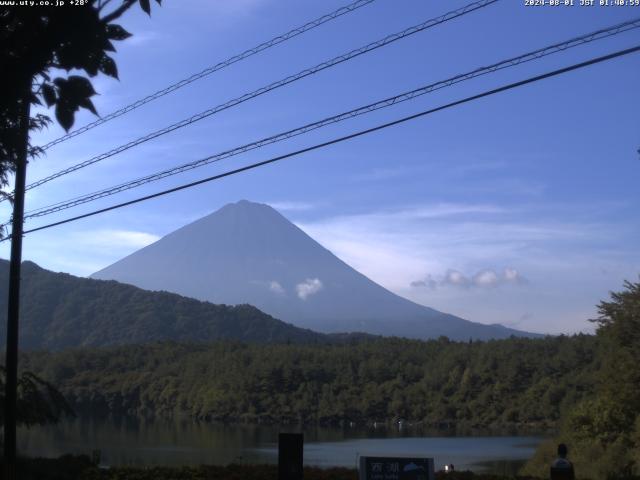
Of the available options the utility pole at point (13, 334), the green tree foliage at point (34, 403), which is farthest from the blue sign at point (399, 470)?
the green tree foliage at point (34, 403)

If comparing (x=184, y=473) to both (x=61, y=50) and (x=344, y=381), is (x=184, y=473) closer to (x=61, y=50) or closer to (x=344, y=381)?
(x=61, y=50)

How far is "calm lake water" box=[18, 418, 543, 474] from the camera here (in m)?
40.8

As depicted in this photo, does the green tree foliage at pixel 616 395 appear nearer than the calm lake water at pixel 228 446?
Yes

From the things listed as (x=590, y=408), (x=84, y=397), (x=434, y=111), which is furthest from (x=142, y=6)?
(x=84, y=397)

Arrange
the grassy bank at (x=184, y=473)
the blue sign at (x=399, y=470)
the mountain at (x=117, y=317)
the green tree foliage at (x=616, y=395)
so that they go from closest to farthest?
the blue sign at (x=399, y=470)
the grassy bank at (x=184, y=473)
the green tree foliage at (x=616, y=395)
the mountain at (x=117, y=317)

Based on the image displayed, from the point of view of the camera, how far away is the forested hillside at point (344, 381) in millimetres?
78688

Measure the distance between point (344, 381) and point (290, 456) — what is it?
8596cm

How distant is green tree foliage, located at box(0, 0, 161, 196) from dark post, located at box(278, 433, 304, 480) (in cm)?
586

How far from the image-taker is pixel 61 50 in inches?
189

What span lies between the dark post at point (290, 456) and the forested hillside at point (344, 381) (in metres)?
63.0

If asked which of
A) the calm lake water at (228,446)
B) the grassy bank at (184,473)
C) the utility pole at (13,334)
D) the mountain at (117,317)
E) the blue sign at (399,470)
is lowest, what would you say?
the calm lake water at (228,446)

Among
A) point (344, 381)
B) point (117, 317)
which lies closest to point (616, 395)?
point (344, 381)

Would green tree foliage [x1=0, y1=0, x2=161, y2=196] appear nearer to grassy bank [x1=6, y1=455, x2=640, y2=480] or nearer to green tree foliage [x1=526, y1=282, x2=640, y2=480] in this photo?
grassy bank [x1=6, y1=455, x2=640, y2=480]

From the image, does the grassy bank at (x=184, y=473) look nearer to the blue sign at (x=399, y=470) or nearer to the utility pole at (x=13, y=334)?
the utility pole at (x=13, y=334)
